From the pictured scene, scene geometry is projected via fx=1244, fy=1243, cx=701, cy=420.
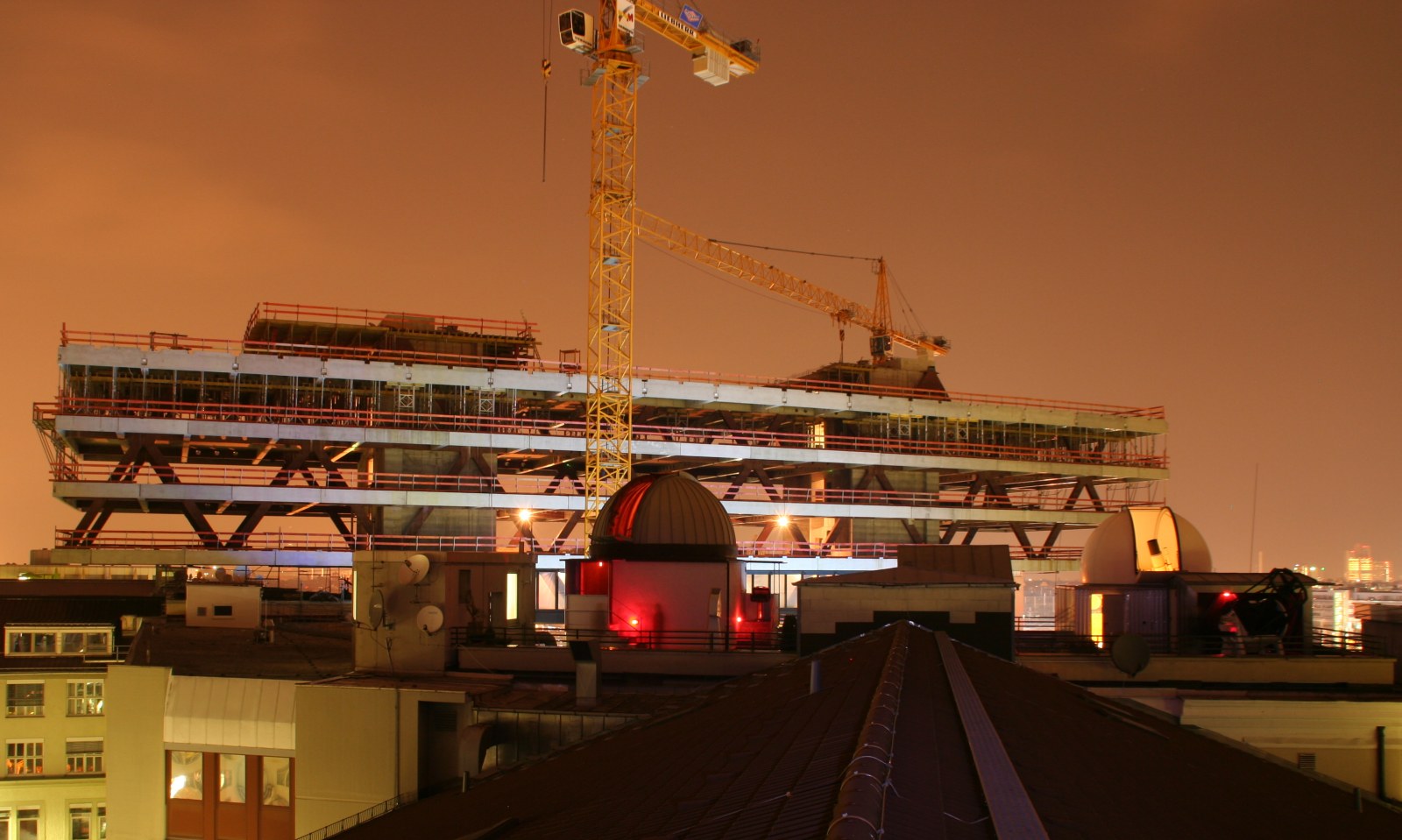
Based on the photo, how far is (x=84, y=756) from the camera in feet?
146

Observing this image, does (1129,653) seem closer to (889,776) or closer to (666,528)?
(666,528)

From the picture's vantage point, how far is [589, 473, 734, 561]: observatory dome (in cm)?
4081

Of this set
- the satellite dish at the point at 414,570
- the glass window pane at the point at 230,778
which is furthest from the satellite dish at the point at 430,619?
the glass window pane at the point at 230,778

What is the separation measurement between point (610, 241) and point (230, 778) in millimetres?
58985

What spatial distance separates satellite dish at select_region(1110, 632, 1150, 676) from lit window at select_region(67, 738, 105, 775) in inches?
1378

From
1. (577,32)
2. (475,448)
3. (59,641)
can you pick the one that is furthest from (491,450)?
(59,641)

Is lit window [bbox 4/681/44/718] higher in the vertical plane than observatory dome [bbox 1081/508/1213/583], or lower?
lower

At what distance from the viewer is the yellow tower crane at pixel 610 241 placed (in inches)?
3270

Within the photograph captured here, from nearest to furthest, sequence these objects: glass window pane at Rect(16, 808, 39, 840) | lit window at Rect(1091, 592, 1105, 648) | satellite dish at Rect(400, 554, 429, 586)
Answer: satellite dish at Rect(400, 554, 429, 586) < lit window at Rect(1091, 592, 1105, 648) < glass window pane at Rect(16, 808, 39, 840)

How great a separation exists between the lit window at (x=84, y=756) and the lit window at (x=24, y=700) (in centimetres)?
164

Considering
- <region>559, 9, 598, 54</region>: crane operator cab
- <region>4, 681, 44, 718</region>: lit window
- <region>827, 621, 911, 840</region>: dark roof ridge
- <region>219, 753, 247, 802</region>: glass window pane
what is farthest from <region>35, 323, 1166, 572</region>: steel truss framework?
<region>827, 621, 911, 840</region>: dark roof ridge

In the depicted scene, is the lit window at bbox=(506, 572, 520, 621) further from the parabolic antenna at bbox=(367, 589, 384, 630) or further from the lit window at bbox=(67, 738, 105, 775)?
the lit window at bbox=(67, 738, 105, 775)

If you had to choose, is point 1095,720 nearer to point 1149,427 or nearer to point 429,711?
point 429,711

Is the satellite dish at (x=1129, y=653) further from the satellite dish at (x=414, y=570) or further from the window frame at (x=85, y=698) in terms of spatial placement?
the window frame at (x=85, y=698)
